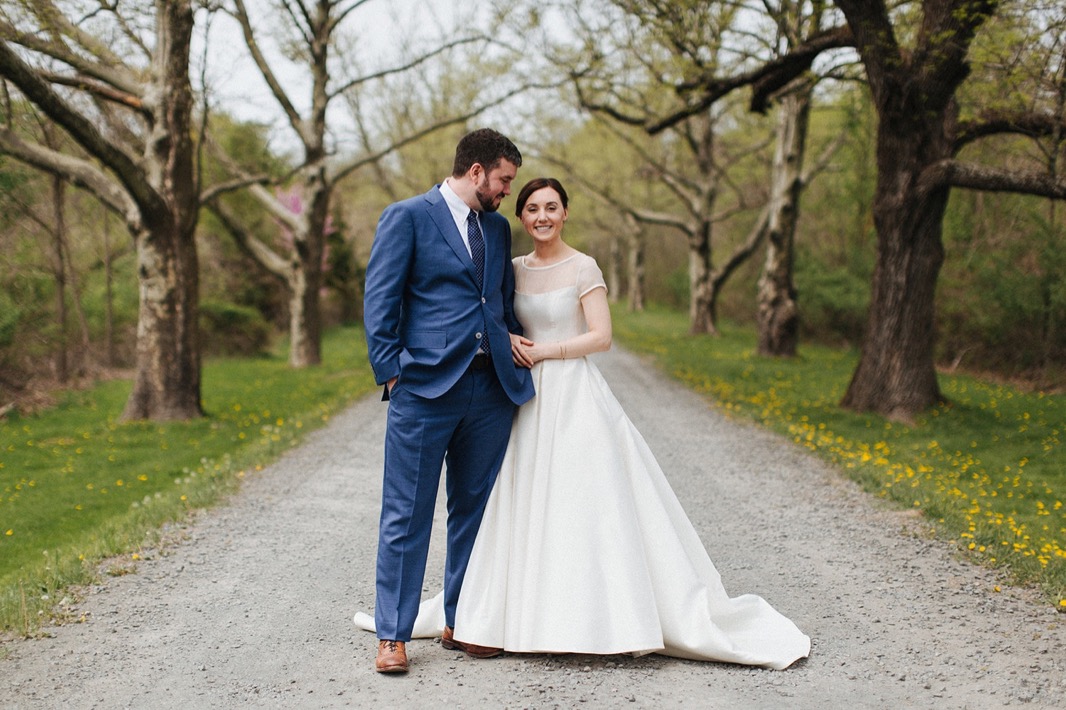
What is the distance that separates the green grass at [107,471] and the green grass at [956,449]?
552 centimetres

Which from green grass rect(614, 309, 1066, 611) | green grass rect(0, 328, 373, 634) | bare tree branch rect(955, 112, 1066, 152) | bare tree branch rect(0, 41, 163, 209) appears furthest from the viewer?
bare tree branch rect(955, 112, 1066, 152)

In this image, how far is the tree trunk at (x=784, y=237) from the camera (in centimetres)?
1775

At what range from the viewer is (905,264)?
10.7 m

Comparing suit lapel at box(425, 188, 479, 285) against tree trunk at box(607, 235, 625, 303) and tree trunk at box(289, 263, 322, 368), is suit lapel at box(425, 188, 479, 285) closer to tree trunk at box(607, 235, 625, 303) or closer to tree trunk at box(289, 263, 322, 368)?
tree trunk at box(289, 263, 322, 368)

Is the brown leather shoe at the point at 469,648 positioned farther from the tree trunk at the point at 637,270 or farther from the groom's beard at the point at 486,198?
the tree trunk at the point at 637,270

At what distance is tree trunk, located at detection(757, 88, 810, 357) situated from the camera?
17750 millimetres

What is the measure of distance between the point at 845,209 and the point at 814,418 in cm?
1125

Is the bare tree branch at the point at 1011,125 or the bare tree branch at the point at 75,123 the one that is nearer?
the bare tree branch at the point at 75,123

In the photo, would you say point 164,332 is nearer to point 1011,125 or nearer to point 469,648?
point 469,648

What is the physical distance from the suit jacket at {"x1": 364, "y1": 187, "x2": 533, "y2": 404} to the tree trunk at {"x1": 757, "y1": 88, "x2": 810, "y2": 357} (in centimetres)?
1496

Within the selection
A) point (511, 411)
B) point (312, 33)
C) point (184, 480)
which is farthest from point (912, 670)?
point (312, 33)

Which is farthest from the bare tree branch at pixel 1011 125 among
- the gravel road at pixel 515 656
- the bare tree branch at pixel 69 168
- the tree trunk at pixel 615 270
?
the tree trunk at pixel 615 270

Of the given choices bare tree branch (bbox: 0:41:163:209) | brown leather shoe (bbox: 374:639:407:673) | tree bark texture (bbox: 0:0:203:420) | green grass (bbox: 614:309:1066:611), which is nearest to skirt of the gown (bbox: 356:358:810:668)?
brown leather shoe (bbox: 374:639:407:673)

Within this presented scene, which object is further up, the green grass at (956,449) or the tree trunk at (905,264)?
the tree trunk at (905,264)
